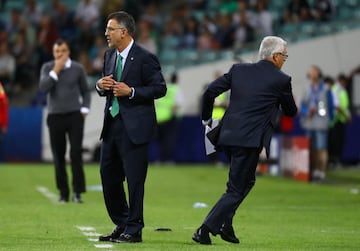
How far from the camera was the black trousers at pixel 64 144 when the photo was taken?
1766cm

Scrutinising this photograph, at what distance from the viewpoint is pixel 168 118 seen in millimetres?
29625

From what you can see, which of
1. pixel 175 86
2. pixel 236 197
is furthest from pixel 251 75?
pixel 175 86

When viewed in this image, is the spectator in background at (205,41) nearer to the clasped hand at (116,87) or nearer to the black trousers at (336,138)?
the black trousers at (336,138)

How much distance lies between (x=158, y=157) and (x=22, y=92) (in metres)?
3.94

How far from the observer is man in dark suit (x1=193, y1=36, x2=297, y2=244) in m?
11.6

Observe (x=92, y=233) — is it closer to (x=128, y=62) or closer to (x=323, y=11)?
(x=128, y=62)

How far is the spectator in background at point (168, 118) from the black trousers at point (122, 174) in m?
17.4

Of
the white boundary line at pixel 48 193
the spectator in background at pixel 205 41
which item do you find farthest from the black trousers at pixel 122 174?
the spectator in background at pixel 205 41

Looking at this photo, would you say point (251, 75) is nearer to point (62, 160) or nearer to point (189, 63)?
point (62, 160)

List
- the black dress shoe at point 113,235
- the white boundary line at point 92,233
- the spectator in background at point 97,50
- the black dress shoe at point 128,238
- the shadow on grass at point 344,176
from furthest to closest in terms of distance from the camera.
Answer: the spectator in background at point 97,50 → the shadow on grass at point 344,176 → the black dress shoe at point 113,235 → the black dress shoe at point 128,238 → the white boundary line at point 92,233

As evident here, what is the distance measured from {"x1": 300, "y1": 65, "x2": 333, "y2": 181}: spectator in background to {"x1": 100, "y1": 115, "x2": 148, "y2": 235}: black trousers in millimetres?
11999

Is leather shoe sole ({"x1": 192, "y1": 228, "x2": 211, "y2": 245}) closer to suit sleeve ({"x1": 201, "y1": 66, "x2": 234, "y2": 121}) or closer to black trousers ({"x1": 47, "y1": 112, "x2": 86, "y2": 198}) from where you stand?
suit sleeve ({"x1": 201, "y1": 66, "x2": 234, "y2": 121})

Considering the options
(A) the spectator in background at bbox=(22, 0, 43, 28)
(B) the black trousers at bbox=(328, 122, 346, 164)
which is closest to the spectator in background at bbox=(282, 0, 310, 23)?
(B) the black trousers at bbox=(328, 122, 346, 164)

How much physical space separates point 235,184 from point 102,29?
20.6m
